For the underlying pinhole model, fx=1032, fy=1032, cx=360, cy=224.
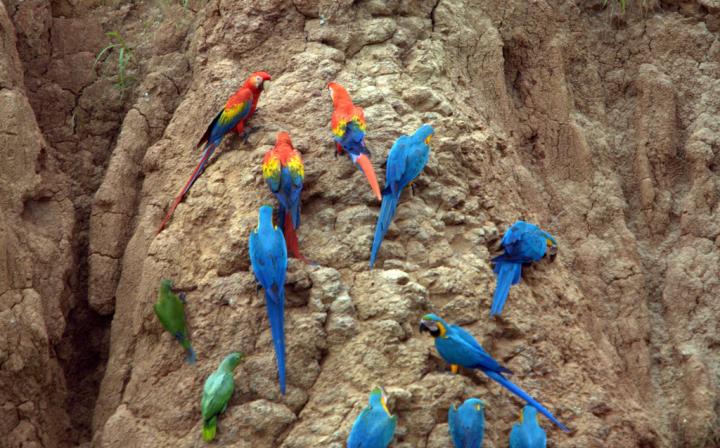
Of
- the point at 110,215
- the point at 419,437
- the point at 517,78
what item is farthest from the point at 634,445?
the point at 110,215

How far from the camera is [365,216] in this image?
4.90m

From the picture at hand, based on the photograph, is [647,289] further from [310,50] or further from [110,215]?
[110,215]

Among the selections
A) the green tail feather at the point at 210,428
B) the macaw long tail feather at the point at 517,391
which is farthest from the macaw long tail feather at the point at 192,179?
the macaw long tail feather at the point at 517,391

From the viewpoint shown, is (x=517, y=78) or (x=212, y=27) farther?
(x=517, y=78)

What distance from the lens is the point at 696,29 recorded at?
6562 mm

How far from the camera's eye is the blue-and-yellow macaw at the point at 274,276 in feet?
14.8

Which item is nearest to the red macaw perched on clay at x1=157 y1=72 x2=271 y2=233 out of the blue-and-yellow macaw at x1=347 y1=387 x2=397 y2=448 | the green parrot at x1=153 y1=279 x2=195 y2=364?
the green parrot at x1=153 y1=279 x2=195 y2=364

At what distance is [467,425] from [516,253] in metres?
1.04

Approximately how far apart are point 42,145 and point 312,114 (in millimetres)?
1462

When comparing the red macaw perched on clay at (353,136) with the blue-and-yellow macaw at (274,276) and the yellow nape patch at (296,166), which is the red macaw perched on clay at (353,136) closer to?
the yellow nape patch at (296,166)

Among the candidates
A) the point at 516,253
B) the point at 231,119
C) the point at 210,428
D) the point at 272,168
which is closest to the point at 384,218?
the point at 272,168

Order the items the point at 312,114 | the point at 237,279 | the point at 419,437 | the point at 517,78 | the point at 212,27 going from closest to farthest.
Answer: the point at 419,437, the point at 237,279, the point at 312,114, the point at 212,27, the point at 517,78

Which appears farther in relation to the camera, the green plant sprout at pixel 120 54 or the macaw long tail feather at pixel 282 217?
the green plant sprout at pixel 120 54

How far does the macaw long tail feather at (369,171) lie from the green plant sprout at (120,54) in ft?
5.94
